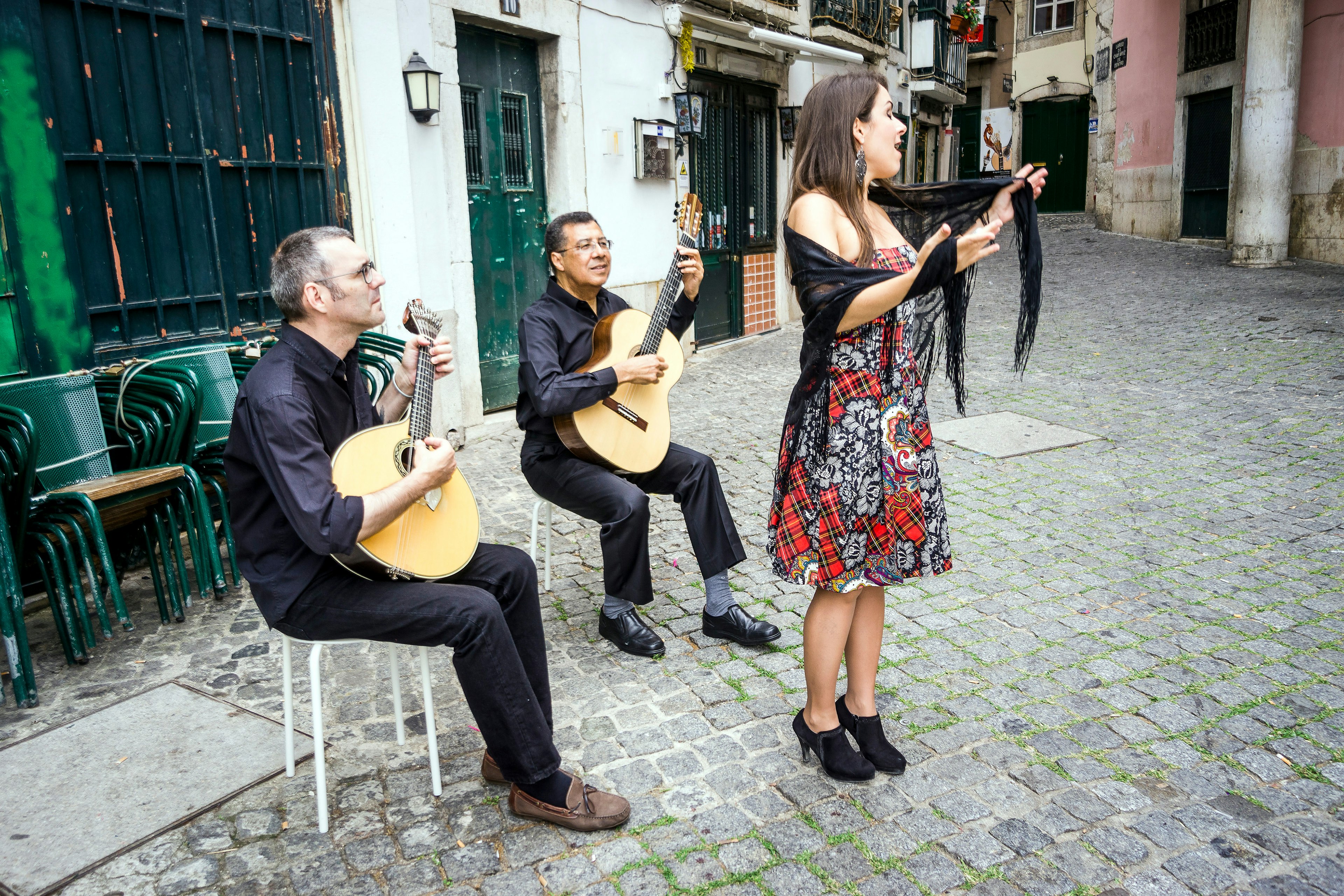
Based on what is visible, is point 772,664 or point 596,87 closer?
point 772,664

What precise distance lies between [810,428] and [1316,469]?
13.5 feet

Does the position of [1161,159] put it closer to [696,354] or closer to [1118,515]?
[696,354]

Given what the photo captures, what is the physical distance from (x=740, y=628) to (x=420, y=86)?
440 cm

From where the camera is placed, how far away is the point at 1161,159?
16594mm

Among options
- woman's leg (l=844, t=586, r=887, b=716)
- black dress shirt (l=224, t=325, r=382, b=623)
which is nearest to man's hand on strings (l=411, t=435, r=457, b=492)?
black dress shirt (l=224, t=325, r=382, b=623)

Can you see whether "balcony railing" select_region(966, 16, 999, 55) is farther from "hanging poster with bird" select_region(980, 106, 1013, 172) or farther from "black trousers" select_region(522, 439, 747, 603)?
"black trousers" select_region(522, 439, 747, 603)

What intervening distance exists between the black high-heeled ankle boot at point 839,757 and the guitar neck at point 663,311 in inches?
63.1

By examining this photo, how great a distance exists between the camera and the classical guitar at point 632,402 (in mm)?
3514

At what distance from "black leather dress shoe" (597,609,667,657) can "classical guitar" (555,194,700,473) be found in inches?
22.4

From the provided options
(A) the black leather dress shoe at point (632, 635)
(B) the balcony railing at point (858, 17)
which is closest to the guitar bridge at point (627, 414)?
(A) the black leather dress shoe at point (632, 635)

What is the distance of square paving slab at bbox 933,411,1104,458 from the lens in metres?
5.91

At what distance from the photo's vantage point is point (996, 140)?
2678cm

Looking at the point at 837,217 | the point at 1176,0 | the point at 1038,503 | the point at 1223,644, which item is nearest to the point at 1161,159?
the point at 1176,0

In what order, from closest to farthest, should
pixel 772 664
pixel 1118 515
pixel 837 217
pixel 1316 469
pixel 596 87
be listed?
pixel 837 217, pixel 772 664, pixel 1118 515, pixel 1316 469, pixel 596 87
